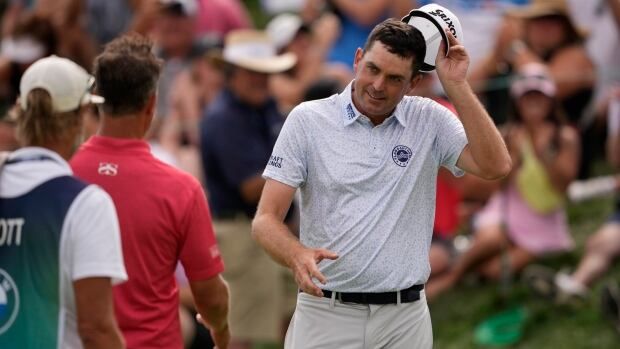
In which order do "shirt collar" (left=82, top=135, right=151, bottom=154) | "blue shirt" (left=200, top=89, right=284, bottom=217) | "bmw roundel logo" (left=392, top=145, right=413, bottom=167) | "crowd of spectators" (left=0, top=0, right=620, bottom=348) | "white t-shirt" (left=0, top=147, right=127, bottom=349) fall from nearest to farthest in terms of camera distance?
"white t-shirt" (left=0, top=147, right=127, bottom=349) < "bmw roundel logo" (left=392, top=145, right=413, bottom=167) < "shirt collar" (left=82, top=135, right=151, bottom=154) < "blue shirt" (left=200, top=89, right=284, bottom=217) < "crowd of spectators" (left=0, top=0, right=620, bottom=348)

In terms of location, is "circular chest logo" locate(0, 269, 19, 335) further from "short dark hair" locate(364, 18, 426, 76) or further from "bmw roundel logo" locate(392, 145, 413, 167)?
"short dark hair" locate(364, 18, 426, 76)

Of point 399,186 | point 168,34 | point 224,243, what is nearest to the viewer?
point 399,186

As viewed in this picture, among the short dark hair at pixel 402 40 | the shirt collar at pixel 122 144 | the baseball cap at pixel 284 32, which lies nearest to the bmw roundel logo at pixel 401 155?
the short dark hair at pixel 402 40

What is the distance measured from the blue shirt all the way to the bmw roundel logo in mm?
3915

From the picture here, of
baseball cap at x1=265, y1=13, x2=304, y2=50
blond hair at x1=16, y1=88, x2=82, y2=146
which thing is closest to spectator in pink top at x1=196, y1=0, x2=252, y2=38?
baseball cap at x1=265, y1=13, x2=304, y2=50

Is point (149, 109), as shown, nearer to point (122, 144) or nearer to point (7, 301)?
point (122, 144)

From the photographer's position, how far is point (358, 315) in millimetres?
5488

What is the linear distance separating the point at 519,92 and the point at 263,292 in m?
2.48

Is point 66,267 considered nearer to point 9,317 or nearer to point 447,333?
point 9,317

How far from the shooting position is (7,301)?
480 centimetres

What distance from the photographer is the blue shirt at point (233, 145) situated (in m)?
9.32

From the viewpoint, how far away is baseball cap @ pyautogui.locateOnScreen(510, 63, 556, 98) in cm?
960

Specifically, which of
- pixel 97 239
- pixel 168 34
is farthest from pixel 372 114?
pixel 168 34

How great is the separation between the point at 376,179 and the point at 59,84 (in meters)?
1.38
